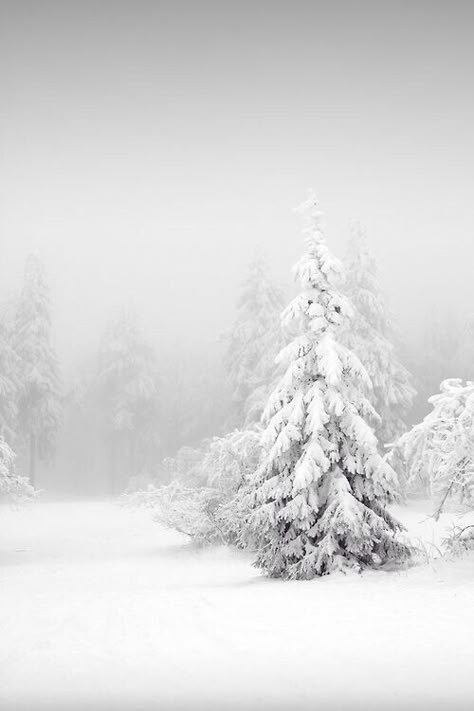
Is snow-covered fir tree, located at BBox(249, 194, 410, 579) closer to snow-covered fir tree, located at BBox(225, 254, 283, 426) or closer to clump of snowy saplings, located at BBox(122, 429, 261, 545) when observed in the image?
clump of snowy saplings, located at BBox(122, 429, 261, 545)

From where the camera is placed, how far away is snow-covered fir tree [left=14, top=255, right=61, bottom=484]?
42312mm

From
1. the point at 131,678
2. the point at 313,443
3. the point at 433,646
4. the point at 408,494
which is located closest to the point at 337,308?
the point at 313,443

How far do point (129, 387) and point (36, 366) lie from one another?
956 cm

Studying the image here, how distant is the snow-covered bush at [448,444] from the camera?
1299 cm

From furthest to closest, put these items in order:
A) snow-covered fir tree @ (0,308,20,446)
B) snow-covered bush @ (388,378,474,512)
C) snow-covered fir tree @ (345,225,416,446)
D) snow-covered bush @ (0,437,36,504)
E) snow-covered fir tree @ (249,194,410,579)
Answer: snow-covered fir tree @ (0,308,20,446) < snow-covered fir tree @ (345,225,416,446) < snow-covered bush @ (0,437,36,504) < snow-covered fir tree @ (249,194,410,579) < snow-covered bush @ (388,378,474,512)

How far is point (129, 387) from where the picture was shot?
165ft

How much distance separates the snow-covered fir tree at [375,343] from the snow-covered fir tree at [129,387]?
73.4ft

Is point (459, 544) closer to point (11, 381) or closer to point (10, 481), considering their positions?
point (10, 481)

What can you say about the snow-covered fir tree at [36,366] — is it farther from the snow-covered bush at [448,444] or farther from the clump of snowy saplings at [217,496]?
the snow-covered bush at [448,444]

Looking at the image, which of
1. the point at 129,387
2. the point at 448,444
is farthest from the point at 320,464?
the point at 129,387

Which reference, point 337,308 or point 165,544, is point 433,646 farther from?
point 165,544

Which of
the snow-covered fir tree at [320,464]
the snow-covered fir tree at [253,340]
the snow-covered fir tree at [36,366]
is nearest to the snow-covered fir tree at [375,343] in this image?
the snow-covered fir tree at [253,340]

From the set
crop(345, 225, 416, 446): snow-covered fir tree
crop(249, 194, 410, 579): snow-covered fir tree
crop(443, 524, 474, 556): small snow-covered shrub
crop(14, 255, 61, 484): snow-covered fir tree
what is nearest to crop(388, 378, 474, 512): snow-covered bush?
crop(249, 194, 410, 579): snow-covered fir tree

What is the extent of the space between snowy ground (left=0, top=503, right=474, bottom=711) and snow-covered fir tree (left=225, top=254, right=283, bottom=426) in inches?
826
